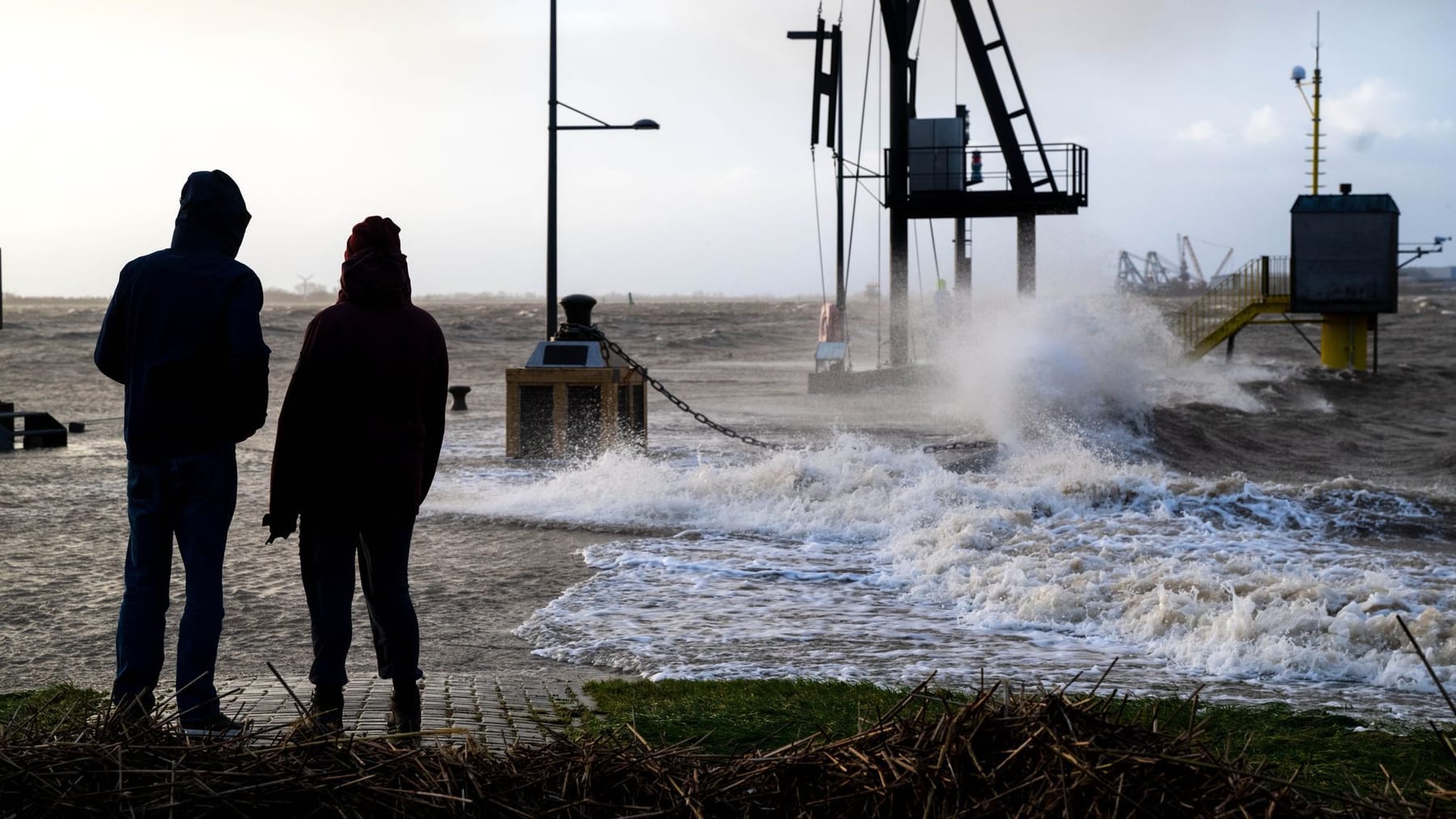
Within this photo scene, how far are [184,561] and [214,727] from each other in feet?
3.45

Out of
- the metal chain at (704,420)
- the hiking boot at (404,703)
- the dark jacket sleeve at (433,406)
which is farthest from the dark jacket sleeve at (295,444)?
the metal chain at (704,420)

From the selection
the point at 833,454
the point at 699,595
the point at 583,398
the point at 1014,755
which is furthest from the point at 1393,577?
the point at 583,398

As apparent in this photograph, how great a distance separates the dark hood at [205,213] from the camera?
4.55 meters

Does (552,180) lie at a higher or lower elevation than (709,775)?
higher

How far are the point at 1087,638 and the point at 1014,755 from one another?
5.27 metres

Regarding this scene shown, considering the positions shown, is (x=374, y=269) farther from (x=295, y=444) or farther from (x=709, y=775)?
(x=709, y=775)

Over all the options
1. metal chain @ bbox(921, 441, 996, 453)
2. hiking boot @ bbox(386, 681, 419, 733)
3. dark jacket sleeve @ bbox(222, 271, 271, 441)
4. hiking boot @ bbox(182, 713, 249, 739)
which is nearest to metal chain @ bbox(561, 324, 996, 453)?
metal chain @ bbox(921, 441, 996, 453)

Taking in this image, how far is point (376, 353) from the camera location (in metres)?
4.63

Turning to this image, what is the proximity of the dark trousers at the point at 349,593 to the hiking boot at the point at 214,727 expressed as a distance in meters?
0.66

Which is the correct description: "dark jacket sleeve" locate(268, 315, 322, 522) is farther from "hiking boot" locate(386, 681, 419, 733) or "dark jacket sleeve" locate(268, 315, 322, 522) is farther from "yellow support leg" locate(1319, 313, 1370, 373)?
"yellow support leg" locate(1319, 313, 1370, 373)

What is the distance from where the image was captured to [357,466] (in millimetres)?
4586

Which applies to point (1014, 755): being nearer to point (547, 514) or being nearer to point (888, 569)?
point (888, 569)

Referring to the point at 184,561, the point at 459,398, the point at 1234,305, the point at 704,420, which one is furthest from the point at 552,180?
the point at 1234,305

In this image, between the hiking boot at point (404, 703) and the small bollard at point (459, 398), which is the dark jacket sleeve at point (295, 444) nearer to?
the hiking boot at point (404, 703)
